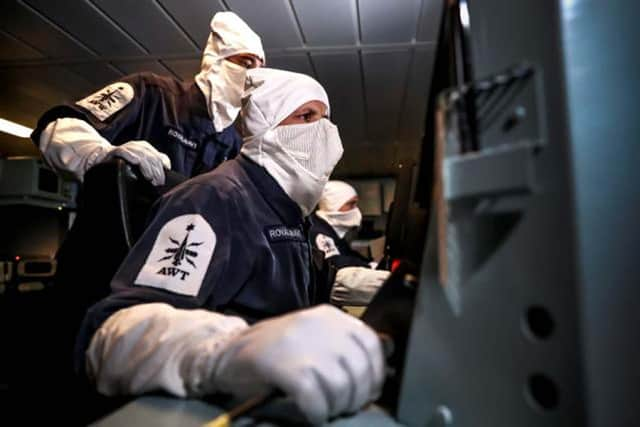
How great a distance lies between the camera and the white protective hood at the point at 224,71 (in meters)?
1.77

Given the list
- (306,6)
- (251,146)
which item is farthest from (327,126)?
(306,6)

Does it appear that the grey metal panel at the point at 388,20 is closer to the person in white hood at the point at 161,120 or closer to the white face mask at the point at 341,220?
the person in white hood at the point at 161,120

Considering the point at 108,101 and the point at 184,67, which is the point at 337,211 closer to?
the point at 184,67

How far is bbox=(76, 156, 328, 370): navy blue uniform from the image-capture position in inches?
26.2

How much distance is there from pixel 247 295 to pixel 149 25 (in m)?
2.42

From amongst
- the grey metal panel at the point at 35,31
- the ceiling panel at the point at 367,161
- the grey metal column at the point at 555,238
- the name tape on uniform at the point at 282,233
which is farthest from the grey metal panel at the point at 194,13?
the ceiling panel at the point at 367,161

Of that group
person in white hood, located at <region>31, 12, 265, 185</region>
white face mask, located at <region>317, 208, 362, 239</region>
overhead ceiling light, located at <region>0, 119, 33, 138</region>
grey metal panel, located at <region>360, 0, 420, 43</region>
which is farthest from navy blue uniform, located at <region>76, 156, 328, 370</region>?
overhead ceiling light, located at <region>0, 119, 33, 138</region>

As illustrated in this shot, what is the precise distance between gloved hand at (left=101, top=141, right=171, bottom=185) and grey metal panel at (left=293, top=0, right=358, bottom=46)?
1592 millimetres

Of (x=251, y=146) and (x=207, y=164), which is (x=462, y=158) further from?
(x=207, y=164)

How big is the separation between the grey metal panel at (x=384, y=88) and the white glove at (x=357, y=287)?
185cm

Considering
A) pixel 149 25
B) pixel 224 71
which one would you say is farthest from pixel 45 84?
pixel 224 71

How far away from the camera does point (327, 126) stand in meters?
1.09

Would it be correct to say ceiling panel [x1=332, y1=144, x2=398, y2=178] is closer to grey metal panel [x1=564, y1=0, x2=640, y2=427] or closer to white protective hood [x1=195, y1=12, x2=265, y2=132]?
white protective hood [x1=195, y1=12, x2=265, y2=132]

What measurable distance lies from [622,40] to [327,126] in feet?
2.57
